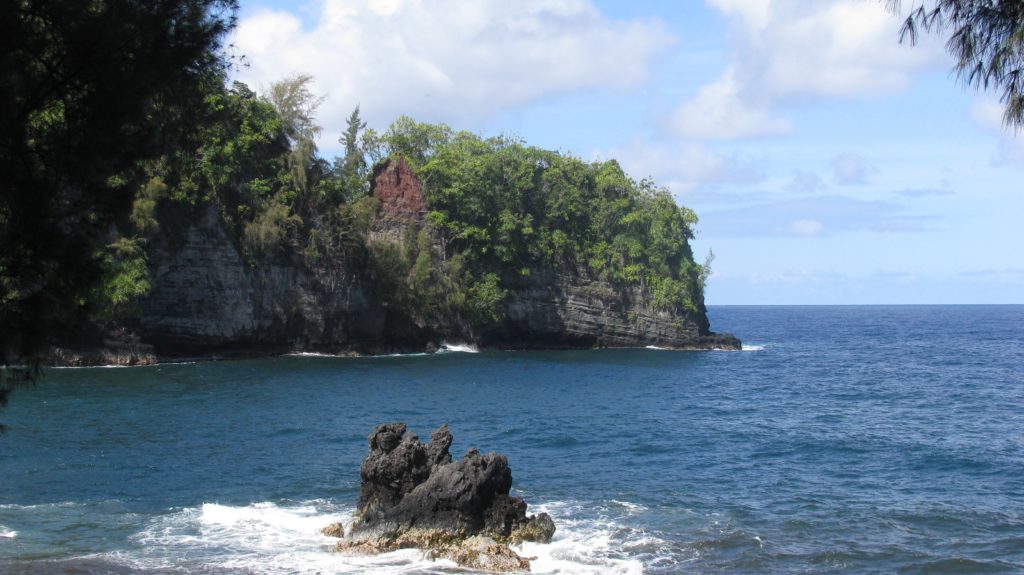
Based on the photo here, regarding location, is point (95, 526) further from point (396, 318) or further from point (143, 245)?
point (396, 318)

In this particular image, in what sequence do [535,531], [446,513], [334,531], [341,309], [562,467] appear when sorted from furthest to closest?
[341,309]
[562,467]
[334,531]
[446,513]
[535,531]

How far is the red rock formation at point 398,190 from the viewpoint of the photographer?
6469 cm

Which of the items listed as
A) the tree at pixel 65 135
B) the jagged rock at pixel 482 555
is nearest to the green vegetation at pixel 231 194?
the tree at pixel 65 135

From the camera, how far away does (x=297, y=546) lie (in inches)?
685

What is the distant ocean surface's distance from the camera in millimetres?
17062

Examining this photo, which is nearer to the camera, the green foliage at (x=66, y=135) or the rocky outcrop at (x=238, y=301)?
the green foliage at (x=66, y=135)

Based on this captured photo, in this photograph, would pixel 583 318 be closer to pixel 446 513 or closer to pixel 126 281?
pixel 126 281

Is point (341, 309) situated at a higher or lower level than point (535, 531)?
higher

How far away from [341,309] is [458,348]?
10.4m

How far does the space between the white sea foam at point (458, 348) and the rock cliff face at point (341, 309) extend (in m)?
0.53

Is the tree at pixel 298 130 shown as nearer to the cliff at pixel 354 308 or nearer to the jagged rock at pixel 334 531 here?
the cliff at pixel 354 308

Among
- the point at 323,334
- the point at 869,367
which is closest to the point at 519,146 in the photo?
the point at 323,334

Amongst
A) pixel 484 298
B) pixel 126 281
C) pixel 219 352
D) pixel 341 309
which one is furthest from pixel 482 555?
pixel 484 298

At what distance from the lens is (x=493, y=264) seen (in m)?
67.8
